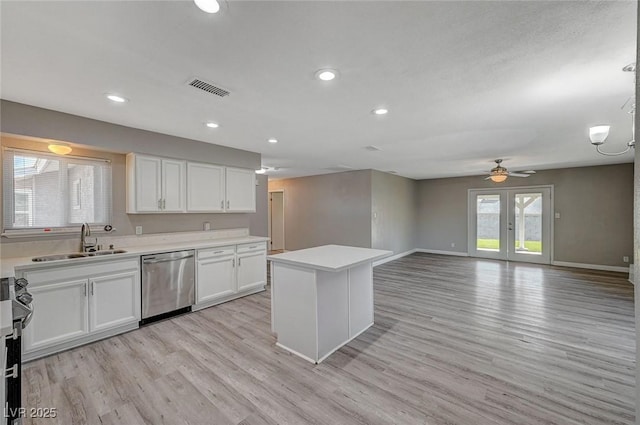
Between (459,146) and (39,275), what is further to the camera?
(459,146)

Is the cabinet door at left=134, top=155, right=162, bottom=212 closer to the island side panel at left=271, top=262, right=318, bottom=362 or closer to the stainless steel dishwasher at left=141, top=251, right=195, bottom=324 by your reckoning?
the stainless steel dishwasher at left=141, top=251, right=195, bottom=324

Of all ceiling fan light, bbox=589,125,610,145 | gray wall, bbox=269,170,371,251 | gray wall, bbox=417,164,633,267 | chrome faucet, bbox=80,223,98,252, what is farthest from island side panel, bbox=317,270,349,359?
gray wall, bbox=417,164,633,267

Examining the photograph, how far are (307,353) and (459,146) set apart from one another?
3803mm

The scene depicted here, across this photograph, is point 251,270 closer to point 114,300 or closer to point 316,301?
point 114,300

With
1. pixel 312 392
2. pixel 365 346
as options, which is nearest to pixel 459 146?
pixel 365 346

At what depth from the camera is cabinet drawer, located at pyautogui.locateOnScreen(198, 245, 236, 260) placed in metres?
3.75

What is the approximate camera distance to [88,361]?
8.26 ft

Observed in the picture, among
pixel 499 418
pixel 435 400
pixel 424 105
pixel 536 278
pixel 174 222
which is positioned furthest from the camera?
pixel 536 278

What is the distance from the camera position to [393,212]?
757 cm

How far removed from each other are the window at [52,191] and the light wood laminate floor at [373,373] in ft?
4.83

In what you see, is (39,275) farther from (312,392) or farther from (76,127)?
(312,392)

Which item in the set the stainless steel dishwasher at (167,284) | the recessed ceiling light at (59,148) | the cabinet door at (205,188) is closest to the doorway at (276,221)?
the cabinet door at (205,188)

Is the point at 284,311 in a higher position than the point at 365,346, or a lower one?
higher

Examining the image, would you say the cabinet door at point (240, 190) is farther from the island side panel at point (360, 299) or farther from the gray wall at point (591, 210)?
the gray wall at point (591, 210)
